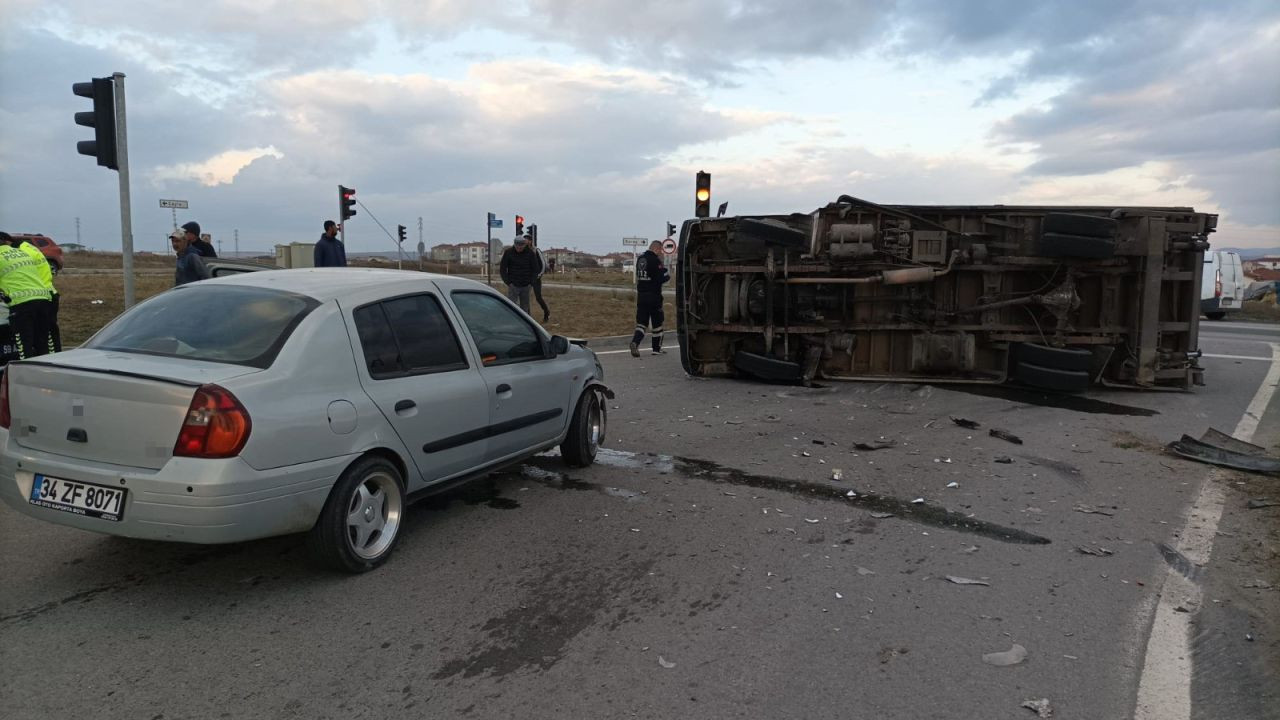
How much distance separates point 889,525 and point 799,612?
1.51m

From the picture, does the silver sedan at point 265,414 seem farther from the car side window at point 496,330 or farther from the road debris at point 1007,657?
the road debris at point 1007,657

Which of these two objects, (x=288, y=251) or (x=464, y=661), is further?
(x=288, y=251)

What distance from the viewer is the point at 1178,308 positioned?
10305 mm

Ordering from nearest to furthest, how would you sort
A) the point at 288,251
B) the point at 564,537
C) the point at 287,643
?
1. the point at 287,643
2. the point at 564,537
3. the point at 288,251

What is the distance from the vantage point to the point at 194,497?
11.7ft

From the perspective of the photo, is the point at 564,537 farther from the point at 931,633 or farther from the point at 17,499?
the point at 17,499

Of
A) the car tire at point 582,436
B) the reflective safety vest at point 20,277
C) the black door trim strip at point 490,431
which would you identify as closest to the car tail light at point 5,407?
the black door trim strip at point 490,431

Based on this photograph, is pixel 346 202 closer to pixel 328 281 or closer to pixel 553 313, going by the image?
pixel 553 313

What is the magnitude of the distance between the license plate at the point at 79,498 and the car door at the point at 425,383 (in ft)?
3.86

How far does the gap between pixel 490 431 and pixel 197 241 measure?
668 cm

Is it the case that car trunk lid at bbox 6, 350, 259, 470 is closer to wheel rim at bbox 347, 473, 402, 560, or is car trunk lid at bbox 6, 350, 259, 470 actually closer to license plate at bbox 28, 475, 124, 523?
license plate at bbox 28, 475, 124, 523

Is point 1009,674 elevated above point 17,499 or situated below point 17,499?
below

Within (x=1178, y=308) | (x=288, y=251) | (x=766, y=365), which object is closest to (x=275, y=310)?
(x=766, y=365)

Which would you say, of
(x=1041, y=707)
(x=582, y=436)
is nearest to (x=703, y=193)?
(x=582, y=436)
